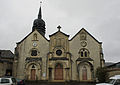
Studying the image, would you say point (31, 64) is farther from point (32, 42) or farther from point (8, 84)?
point (8, 84)

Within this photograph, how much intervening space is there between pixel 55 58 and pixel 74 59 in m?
3.95

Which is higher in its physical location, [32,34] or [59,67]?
[32,34]

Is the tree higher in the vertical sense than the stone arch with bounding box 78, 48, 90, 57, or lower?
lower

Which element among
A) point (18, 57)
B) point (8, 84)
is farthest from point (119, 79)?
point (18, 57)

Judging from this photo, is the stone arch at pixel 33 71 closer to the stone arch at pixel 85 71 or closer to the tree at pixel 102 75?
the stone arch at pixel 85 71

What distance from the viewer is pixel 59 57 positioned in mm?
28766

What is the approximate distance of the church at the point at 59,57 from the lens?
28109 mm

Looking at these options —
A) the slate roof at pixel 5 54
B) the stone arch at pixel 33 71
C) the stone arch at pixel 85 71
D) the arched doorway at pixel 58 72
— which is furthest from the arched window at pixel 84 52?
the slate roof at pixel 5 54

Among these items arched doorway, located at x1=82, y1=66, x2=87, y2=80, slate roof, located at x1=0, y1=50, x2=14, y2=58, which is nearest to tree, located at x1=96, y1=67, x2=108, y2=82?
arched doorway, located at x1=82, y1=66, x2=87, y2=80

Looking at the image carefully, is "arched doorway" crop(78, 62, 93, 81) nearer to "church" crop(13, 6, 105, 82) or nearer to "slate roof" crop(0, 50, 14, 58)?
"church" crop(13, 6, 105, 82)

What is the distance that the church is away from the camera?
92.2ft

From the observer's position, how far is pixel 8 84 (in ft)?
44.3

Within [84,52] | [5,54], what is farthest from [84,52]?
[5,54]

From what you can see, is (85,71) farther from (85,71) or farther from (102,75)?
(102,75)
